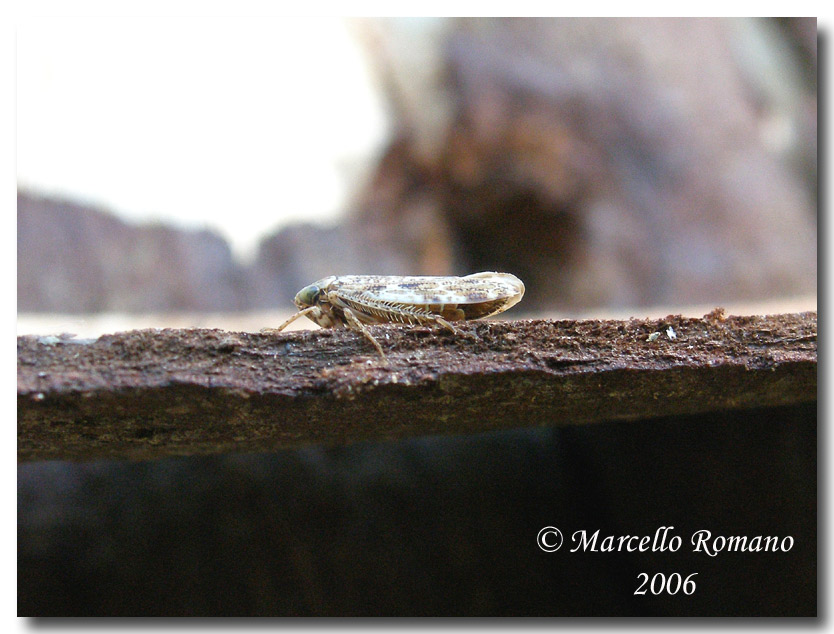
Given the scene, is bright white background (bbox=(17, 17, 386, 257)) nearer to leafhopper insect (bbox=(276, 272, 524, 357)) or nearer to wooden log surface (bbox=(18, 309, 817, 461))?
leafhopper insect (bbox=(276, 272, 524, 357))

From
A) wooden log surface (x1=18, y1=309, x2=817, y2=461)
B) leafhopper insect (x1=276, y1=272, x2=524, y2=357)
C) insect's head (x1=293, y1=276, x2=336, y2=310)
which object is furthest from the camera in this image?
insect's head (x1=293, y1=276, x2=336, y2=310)

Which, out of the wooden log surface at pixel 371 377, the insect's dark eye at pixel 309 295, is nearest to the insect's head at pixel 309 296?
the insect's dark eye at pixel 309 295

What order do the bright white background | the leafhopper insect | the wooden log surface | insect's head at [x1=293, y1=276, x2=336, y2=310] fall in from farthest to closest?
the bright white background < insect's head at [x1=293, y1=276, x2=336, y2=310] < the leafhopper insect < the wooden log surface

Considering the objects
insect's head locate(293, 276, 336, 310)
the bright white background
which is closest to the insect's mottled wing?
insect's head locate(293, 276, 336, 310)

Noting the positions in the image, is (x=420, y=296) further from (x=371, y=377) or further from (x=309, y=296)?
(x=371, y=377)

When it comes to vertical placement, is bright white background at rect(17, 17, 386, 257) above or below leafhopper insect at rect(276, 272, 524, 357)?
above

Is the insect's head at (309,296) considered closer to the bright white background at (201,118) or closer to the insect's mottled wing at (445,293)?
the insect's mottled wing at (445,293)

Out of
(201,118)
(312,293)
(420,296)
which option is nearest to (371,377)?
(420,296)
